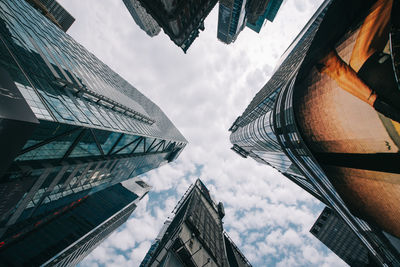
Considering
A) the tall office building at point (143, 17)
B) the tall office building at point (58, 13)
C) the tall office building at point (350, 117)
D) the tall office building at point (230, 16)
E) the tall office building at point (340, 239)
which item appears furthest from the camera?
the tall office building at point (143, 17)

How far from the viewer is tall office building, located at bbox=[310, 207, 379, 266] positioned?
79438 millimetres

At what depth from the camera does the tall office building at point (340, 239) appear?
79.4 meters

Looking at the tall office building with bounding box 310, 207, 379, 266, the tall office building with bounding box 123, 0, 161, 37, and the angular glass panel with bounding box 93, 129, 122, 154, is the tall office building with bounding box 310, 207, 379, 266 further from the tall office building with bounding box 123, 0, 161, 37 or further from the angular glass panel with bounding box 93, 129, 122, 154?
the tall office building with bounding box 123, 0, 161, 37

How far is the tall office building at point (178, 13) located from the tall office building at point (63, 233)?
67263 millimetres

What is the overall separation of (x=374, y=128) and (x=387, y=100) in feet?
6.31

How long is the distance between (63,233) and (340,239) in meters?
126

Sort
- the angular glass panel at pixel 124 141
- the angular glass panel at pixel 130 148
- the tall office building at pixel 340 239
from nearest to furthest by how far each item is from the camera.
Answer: the angular glass panel at pixel 124 141 < the angular glass panel at pixel 130 148 < the tall office building at pixel 340 239

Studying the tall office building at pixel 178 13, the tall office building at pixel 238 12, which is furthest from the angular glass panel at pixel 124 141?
the tall office building at pixel 238 12

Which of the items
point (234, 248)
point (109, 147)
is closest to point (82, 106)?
point (109, 147)

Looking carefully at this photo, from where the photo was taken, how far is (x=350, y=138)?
10164mm

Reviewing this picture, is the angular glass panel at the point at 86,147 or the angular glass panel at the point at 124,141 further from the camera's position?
the angular glass panel at the point at 124,141

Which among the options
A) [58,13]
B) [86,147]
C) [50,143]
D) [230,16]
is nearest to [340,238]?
[86,147]

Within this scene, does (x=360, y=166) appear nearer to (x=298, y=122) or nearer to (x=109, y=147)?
(x=298, y=122)

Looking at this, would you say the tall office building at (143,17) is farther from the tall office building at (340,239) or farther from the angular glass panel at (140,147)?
the tall office building at (340,239)
